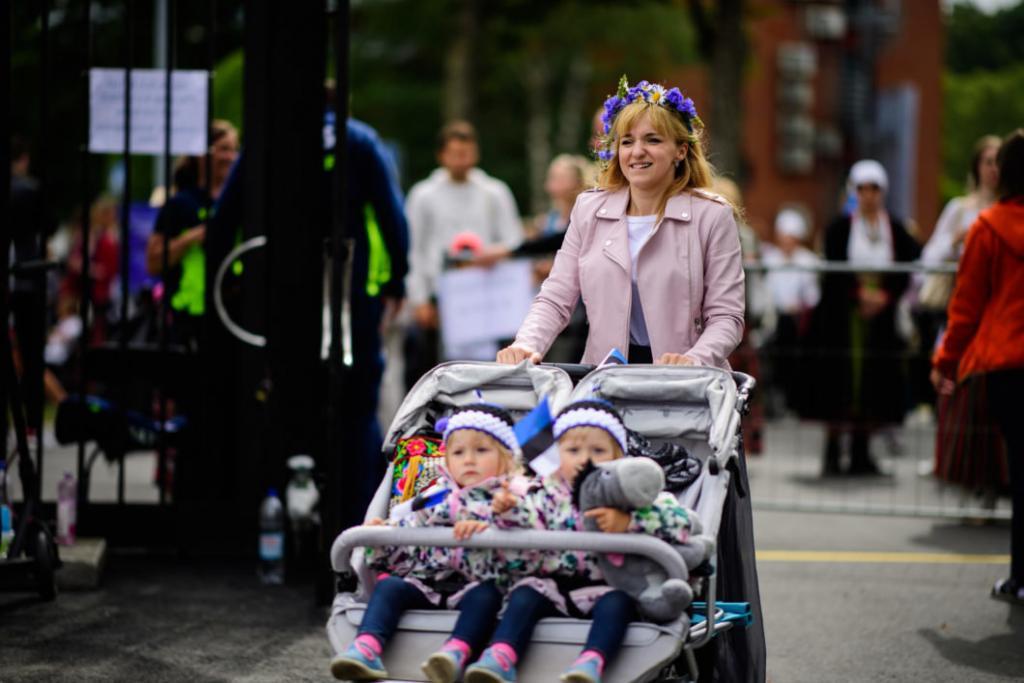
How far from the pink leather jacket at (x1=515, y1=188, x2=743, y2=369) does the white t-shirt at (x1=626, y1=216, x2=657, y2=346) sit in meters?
0.03

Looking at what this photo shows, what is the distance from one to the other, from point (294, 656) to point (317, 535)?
143 centimetres

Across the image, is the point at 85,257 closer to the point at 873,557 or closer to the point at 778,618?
the point at 778,618

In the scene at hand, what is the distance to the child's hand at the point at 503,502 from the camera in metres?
4.39

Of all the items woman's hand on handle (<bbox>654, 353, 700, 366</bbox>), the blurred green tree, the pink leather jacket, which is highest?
the blurred green tree

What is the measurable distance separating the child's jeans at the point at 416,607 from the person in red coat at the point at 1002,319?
3568mm

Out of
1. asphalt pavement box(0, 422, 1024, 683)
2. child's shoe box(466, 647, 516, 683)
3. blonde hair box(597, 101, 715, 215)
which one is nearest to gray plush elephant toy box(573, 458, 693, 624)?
child's shoe box(466, 647, 516, 683)

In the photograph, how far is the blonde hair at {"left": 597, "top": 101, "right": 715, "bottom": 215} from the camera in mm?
5441

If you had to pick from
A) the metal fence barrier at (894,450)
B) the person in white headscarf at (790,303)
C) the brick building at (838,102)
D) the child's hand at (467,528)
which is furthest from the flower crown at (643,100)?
the brick building at (838,102)

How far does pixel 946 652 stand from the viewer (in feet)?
21.2

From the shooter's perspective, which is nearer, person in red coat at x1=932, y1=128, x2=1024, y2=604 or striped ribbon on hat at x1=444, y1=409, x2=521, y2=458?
striped ribbon on hat at x1=444, y1=409, x2=521, y2=458

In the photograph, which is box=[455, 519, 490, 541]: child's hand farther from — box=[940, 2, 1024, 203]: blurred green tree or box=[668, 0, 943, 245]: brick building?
box=[940, 2, 1024, 203]: blurred green tree

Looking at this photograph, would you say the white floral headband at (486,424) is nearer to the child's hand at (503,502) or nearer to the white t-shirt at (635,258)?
the child's hand at (503,502)

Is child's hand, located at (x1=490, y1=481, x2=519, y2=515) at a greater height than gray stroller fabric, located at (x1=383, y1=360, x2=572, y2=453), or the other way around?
gray stroller fabric, located at (x1=383, y1=360, x2=572, y2=453)

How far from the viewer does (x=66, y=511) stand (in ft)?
24.8
